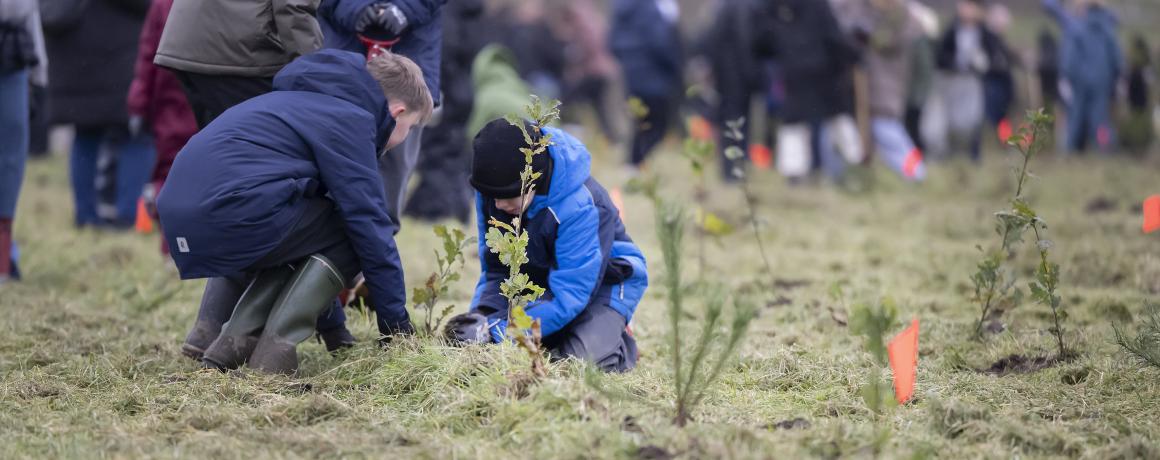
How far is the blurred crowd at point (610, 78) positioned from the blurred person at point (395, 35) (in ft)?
0.05

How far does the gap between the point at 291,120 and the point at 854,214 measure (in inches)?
235

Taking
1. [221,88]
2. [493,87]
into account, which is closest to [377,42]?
[221,88]

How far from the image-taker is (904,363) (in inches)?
141

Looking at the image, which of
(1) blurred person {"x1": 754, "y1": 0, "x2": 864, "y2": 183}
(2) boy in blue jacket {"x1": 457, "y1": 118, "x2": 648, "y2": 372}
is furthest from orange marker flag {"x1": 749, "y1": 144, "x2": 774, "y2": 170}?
(2) boy in blue jacket {"x1": 457, "y1": 118, "x2": 648, "y2": 372}

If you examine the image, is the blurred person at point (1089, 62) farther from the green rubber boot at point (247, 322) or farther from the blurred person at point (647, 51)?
the green rubber boot at point (247, 322)

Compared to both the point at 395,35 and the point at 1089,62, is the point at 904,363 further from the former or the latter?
the point at 1089,62

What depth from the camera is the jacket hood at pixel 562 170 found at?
3895 millimetres

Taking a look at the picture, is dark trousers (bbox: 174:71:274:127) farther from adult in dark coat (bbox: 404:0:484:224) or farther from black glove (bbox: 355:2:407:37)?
adult in dark coat (bbox: 404:0:484:224)

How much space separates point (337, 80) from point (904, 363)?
1.91m

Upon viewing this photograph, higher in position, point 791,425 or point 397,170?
point 791,425

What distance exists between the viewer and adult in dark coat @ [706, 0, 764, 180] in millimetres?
10266

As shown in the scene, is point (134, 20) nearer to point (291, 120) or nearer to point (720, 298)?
point (291, 120)

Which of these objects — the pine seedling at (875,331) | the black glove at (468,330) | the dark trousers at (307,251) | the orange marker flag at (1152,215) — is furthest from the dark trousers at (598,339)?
the orange marker flag at (1152,215)

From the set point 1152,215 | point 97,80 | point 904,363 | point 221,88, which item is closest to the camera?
point 904,363
